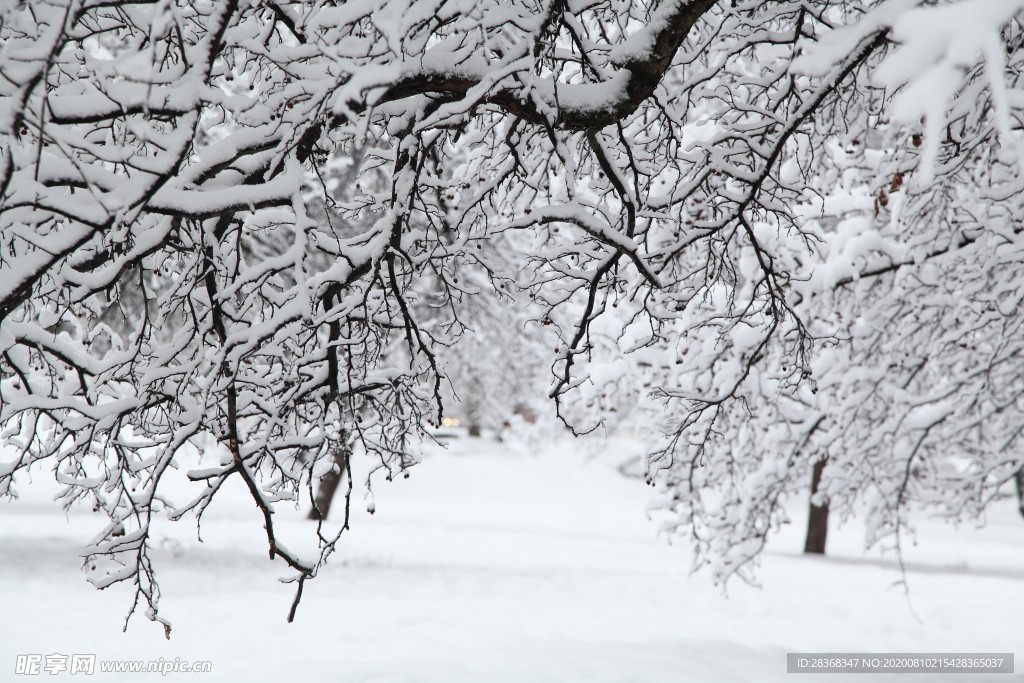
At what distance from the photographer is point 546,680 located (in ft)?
13.3

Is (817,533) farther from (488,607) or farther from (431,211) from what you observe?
(431,211)

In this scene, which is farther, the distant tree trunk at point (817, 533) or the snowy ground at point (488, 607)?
the distant tree trunk at point (817, 533)

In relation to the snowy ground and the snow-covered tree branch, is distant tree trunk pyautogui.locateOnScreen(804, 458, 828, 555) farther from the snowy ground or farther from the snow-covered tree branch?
the snow-covered tree branch

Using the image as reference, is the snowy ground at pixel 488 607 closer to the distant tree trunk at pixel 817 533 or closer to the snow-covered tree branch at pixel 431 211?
the distant tree trunk at pixel 817 533

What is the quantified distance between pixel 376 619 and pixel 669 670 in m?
3.04

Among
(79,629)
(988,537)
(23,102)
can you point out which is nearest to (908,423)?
(23,102)

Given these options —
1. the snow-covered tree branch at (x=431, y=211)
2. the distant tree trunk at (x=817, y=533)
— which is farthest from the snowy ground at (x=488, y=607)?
the snow-covered tree branch at (x=431, y=211)

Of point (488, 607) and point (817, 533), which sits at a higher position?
point (817, 533)

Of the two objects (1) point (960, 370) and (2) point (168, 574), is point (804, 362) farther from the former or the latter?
(2) point (168, 574)

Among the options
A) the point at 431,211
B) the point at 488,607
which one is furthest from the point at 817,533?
the point at 431,211

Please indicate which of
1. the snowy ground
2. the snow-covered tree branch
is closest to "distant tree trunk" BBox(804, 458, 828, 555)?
the snowy ground

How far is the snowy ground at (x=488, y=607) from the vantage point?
15.3ft

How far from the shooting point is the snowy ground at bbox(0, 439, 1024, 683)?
467cm

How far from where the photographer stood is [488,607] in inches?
291
